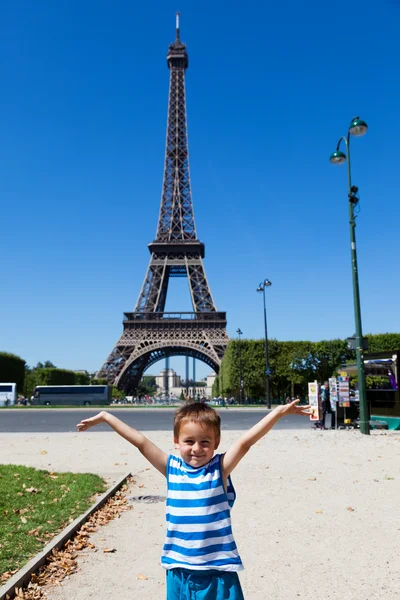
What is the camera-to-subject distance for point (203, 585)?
2.34m

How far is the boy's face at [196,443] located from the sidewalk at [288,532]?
1777 mm

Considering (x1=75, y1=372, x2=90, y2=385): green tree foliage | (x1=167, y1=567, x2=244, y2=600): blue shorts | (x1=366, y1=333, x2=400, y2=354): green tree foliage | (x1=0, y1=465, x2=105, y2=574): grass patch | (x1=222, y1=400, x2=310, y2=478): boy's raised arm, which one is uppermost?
(x1=366, y1=333, x2=400, y2=354): green tree foliage

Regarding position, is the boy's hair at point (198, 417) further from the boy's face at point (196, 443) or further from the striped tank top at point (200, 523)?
the striped tank top at point (200, 523)

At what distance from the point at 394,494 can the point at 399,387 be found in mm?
11395

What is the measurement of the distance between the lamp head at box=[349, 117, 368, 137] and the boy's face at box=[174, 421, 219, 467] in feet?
51.7

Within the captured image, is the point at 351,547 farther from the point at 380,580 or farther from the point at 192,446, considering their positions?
the point at 192,446

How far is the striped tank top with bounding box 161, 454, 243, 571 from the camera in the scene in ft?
7.75

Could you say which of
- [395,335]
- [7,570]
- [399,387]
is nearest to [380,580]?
[7,570]

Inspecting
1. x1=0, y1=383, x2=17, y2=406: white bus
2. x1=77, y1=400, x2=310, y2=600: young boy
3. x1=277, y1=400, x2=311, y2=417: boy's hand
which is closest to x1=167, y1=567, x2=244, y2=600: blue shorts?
x1=77, y1=400, x2=310, y2=600: young boy

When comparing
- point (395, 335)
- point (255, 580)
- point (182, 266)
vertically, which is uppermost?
point (182, 266)

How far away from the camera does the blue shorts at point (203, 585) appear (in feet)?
7.59

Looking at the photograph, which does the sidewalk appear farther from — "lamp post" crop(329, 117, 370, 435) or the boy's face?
"lamp post" crop(329, 117, 370, 435)

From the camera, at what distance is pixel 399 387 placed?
17734 millimetres

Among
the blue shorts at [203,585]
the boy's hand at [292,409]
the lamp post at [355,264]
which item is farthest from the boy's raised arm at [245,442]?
the lamp post at [355,264]
